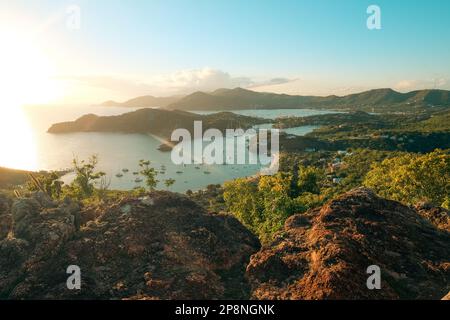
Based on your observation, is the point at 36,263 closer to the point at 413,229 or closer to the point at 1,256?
the point at 1,256

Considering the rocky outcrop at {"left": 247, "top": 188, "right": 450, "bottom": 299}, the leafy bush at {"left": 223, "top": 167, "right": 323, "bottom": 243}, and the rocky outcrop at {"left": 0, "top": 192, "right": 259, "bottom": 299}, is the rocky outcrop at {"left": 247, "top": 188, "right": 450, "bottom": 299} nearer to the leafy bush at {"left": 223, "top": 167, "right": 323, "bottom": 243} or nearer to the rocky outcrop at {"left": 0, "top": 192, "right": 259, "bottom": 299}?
the rocky outcrop at {"left": 0, "top": 192, "right": 259, "bottom": 299}

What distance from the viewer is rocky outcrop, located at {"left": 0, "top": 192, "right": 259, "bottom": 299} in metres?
16.1

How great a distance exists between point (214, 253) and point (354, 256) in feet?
24.7

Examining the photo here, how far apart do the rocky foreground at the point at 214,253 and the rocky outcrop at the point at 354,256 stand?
0.06 meters

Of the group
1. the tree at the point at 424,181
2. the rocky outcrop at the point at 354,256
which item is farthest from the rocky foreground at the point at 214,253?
the tree at the point at 424,181

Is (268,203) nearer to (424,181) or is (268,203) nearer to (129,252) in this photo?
(424,181)

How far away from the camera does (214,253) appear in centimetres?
1900

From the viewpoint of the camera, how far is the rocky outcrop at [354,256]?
14961 millimetres

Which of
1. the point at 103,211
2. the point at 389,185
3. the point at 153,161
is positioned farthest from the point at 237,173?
the point at 103,211

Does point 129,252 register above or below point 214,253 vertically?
above

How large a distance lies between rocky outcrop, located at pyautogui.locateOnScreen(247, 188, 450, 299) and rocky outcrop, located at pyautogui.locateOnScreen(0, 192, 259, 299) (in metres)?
1.94

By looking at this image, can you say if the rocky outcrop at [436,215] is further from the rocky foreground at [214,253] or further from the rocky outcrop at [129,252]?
the rocky outcrop at [129,252]

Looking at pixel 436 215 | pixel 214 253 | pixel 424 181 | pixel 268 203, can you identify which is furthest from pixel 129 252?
pixel 424 181

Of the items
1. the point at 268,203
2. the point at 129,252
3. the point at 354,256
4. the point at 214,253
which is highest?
the point at 354,256
